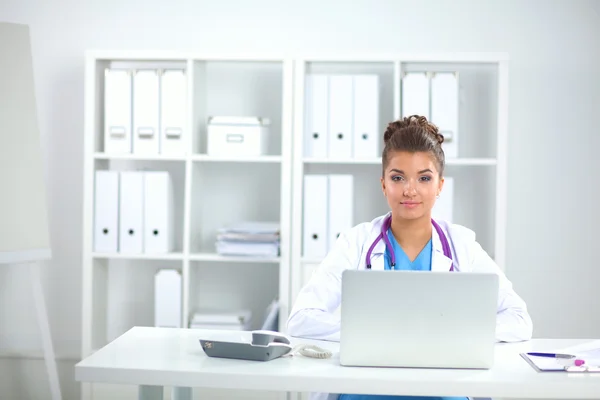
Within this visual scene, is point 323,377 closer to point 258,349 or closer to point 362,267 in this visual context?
point 258,349

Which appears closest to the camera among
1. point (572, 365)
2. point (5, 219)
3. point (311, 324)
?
point (572, 365)

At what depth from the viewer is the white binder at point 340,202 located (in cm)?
321

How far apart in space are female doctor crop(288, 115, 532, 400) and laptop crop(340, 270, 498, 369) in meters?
0.42

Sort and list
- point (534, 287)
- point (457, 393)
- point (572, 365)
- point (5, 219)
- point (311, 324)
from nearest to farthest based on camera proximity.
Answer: point (457, 393), point (572, 365), point (311, 324), point (5, 219), point (534, 287)

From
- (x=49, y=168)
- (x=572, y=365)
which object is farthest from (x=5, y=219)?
(x=572, y=365)

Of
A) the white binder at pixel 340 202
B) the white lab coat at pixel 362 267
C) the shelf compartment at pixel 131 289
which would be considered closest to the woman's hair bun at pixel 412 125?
the white lab coat at pixel 362 267

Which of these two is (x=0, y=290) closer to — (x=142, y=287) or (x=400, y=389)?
(x=142, y=287)

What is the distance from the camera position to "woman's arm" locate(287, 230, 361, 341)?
1.90 metres

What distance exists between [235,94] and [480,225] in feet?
4.41

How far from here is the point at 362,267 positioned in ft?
6.91

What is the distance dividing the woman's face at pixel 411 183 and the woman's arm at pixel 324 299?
171mm

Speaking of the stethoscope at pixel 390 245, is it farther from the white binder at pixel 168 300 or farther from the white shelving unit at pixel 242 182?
the white binder at pixel 168 300

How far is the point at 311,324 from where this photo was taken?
6.26 feet

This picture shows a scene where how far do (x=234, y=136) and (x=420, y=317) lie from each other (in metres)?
1.93
